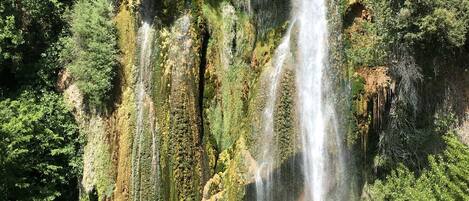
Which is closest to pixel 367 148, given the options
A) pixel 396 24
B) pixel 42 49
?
pixel 396 24

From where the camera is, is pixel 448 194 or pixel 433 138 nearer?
pixel 448 194

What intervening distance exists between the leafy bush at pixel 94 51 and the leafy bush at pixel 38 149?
1.52 meters

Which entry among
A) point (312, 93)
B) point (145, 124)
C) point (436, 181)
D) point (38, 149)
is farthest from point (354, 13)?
point (38, 149)

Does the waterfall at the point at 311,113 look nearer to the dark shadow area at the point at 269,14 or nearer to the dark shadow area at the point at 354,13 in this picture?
the dark shadow area at the point at 269,14

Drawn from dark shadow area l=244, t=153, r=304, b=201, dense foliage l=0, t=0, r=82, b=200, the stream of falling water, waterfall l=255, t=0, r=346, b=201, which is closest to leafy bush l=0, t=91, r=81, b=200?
dense foliage l=0, t=0, r=82, b=200

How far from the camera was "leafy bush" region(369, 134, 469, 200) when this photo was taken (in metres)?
10.6

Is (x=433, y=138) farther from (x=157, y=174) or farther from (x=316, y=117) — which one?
(x=157, y=174)

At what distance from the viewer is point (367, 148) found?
39.7ft

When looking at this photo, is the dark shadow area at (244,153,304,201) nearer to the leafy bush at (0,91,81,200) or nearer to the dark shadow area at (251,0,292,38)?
the dark shadow area at (251,0,292,38)

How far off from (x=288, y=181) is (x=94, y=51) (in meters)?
5.97

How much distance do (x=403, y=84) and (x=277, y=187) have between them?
3528 millimetres

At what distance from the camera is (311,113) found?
40.1ft

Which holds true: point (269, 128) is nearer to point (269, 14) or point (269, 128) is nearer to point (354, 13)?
point (269, 14)

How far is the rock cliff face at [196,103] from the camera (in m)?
12.3
